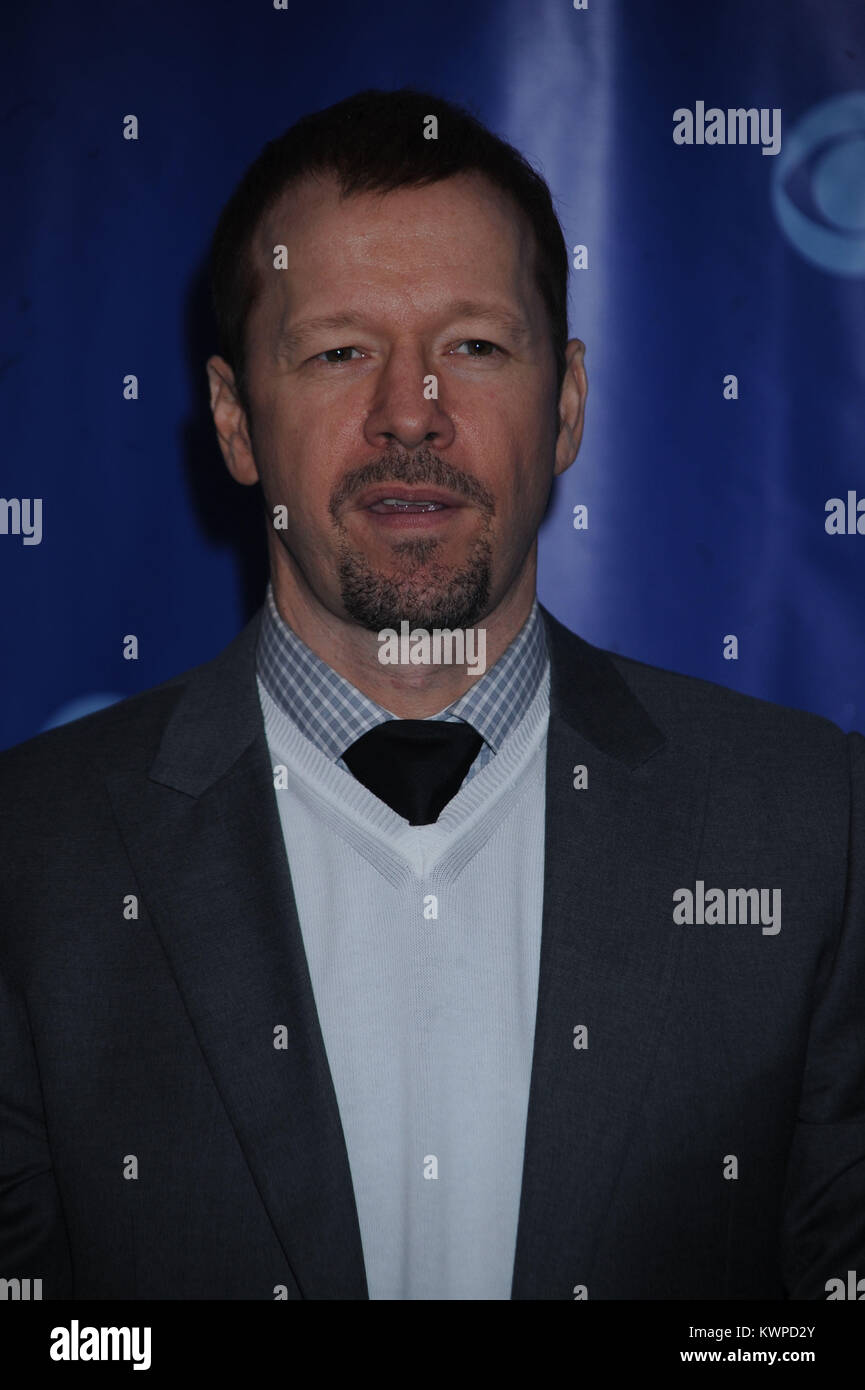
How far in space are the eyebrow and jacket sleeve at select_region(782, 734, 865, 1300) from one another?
3.74ft

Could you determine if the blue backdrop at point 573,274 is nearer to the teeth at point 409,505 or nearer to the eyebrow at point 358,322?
the eyebrow at point 358,322

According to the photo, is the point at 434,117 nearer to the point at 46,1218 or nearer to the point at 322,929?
the point at 322,929

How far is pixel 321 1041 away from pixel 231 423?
1.22 meters

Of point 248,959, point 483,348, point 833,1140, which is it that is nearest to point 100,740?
point 248,959

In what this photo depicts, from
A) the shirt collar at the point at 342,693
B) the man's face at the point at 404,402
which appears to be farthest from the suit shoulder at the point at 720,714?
the man's face at the point at 404,402

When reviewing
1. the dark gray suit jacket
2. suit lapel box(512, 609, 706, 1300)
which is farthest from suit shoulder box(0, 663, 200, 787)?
suit lapel box(512, 609, 706, 1300)

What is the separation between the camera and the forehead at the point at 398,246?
2.32 m

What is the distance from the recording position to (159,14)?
9.72ft

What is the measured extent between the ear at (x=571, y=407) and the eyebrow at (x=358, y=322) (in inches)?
10.5

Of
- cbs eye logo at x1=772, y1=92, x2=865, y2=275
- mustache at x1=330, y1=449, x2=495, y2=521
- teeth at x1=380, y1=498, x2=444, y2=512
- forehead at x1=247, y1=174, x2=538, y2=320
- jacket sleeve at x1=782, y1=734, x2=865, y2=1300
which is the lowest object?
jacket sleeve at x1=782, y1=734, x2=865, y2=1300

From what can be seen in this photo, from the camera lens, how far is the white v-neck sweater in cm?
207

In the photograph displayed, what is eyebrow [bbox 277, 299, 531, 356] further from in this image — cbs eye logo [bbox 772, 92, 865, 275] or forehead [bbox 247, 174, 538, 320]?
cbs eye logo [bbox 772, 92, 865, 275]

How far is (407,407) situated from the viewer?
7.43ft

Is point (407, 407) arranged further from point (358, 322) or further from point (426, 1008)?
point (426, 1008)
